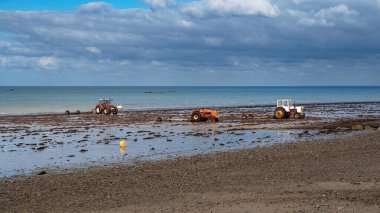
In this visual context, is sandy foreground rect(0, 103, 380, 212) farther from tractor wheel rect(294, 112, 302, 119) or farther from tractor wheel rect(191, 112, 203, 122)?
tractor wheel rect(294, 112, 302, 119)

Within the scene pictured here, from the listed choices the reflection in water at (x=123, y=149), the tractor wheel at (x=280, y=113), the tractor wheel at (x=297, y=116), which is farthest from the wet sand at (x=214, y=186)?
the tractor wheel at (x=297, y=116)

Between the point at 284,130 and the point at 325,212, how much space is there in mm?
24325

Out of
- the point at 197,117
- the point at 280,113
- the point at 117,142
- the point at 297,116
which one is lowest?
the point at 117,142

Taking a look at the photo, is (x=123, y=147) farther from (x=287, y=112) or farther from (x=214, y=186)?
(x=287, y=112)

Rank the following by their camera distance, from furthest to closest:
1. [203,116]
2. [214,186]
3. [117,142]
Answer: [203,116] → [117,142] → [214,186]

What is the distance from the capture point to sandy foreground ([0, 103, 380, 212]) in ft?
36.0

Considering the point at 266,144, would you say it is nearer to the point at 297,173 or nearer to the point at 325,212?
the point at 297,173

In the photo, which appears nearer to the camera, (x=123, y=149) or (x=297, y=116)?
(x=123, y=149)

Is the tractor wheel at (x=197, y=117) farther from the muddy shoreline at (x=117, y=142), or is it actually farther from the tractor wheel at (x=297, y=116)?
the tractor wheel at (x=297, y=116)

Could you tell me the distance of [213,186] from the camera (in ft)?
43.7

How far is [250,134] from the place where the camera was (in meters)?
31.7

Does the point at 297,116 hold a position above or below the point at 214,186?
above

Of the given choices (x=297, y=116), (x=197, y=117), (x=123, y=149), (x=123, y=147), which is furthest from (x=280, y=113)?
(x=123, y=149)

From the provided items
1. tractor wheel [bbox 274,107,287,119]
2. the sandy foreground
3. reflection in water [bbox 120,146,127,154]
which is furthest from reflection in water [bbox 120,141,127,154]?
tractor wheel [bbox 274,107,287,119]
